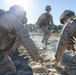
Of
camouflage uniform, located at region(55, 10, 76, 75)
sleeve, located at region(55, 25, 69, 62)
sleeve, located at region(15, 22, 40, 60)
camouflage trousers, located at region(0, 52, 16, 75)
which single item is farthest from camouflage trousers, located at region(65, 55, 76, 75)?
camouflage trousers, located at region(0, 52, 16, 75)

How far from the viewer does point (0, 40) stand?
524 centimetres

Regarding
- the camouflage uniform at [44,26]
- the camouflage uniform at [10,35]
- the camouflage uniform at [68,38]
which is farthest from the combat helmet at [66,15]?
the camouflage uniform at [44,26]

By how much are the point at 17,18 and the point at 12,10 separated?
0.21 metres

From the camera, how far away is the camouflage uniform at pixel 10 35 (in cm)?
515

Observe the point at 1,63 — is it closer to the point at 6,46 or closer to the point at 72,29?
the point at 6,46

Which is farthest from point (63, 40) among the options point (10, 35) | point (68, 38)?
point (10, 35)

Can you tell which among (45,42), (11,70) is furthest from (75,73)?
(45,42)

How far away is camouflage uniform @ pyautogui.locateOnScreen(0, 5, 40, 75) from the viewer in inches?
203

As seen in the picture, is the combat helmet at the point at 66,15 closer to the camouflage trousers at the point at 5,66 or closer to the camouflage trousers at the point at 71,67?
the camouflage trousers at the point at 71,67

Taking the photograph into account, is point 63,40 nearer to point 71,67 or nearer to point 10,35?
point 71,67

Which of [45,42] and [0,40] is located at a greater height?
[0,40]

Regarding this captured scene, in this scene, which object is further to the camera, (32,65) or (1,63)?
(32,65)

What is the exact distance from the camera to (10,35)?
5277 mm

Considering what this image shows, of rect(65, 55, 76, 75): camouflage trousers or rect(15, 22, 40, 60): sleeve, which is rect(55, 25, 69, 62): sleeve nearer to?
rect(65, 55, 76, 75): camouflage trousers
